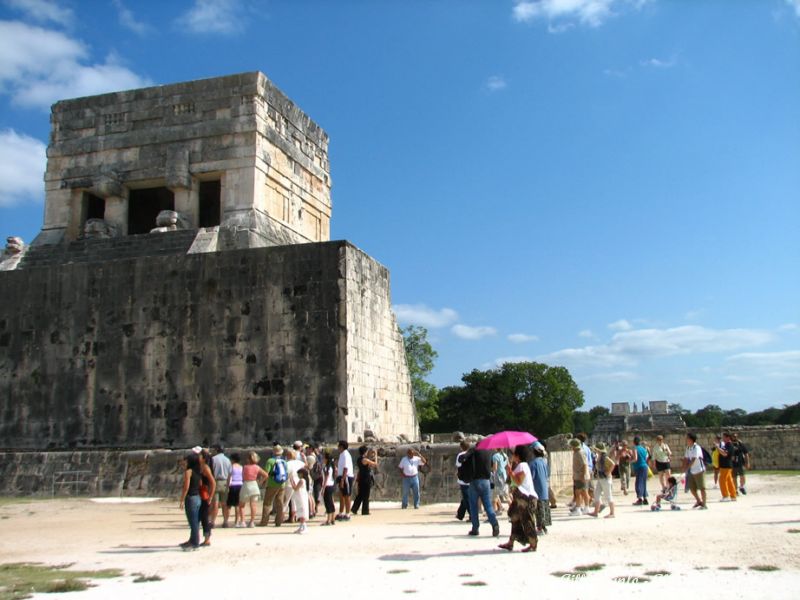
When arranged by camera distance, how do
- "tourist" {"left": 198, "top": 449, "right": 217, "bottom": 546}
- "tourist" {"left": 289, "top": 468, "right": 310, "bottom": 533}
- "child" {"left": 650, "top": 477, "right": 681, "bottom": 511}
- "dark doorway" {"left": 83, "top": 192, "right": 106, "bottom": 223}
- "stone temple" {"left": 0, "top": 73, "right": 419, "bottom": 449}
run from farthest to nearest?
"dark doorway" {"left": 83, "top": 192, "right": 106, "bottom": 223} → "stone temple" {"left": 0, "top": 73, "right": 419, "bottom": 449} → "child" {"left": 650, "top": 477, "right": 681, "bottom": 511} → "tourist" {"left": 289, "top": 468, "right": 310, "bottom": 533} → "tourist" {"left": 198, "top": 449, "right": 217, "bottom": 546}

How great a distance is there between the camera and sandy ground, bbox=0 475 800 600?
669cm

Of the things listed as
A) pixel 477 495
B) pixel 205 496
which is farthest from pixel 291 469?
pixel 477 495

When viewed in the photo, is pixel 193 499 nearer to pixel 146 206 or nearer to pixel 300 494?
pixel 300 494

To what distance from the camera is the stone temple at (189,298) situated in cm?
1562

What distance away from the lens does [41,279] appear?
17.8 meters

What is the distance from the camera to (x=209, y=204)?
21.2m

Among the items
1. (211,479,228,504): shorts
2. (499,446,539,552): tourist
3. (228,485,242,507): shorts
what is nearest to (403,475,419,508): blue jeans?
(228,485,242,507): shorts

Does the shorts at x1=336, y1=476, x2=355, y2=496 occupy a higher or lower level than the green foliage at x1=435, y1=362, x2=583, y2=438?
lower

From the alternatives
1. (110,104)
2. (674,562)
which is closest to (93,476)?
(110,104)

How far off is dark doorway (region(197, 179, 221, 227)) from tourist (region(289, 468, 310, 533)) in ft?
35.4

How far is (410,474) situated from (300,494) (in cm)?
263

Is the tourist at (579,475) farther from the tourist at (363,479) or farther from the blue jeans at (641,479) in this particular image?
the tourist at (363,479)

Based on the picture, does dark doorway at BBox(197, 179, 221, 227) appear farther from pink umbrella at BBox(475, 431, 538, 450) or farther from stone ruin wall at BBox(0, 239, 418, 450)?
pink umbrella at BBox(475, 431, 538, 450)

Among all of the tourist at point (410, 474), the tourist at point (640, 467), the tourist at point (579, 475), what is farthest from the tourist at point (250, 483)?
the tourist at point (640, 467)
